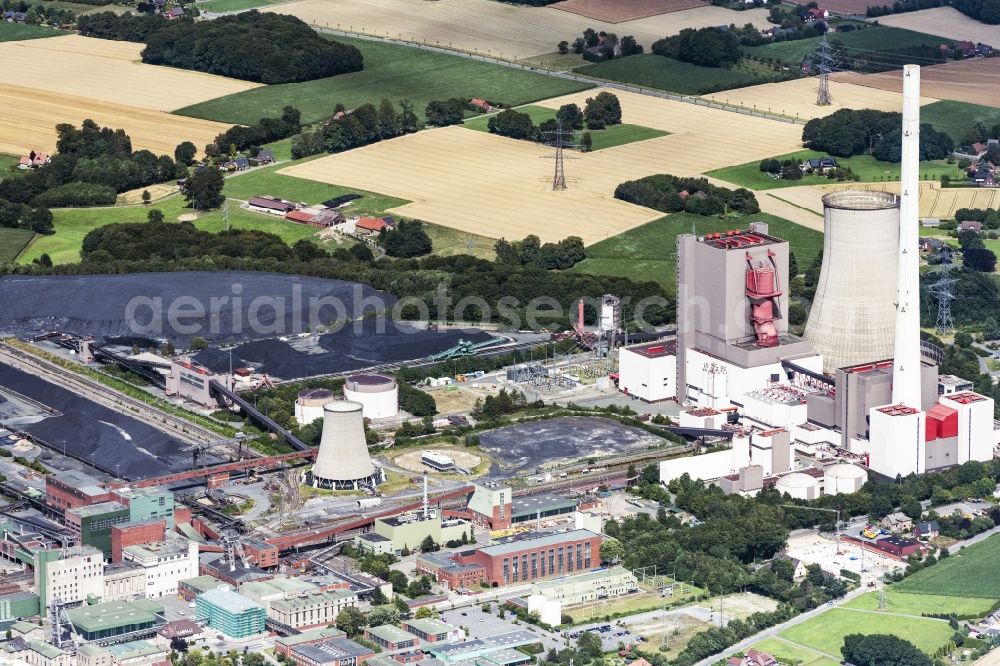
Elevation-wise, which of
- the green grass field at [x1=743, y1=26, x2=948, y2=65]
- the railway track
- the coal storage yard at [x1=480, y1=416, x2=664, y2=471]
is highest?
the green grass field at [x1=743, y1=26, x2=948, y2=65]

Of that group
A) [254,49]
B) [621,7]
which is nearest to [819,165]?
[621,7]

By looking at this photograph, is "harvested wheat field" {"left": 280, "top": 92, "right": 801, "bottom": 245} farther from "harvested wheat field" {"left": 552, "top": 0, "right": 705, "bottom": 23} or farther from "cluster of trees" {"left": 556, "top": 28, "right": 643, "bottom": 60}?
"harvested wheat field" {"left": 552, "top": 0, "right": 705, "bottom": 23}

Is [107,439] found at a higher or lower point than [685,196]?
lower

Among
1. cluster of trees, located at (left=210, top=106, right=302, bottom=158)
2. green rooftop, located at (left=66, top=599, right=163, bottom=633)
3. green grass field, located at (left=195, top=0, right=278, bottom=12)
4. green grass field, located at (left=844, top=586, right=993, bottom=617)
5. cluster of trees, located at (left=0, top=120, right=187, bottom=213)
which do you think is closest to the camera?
green rooftop, located at (left=66, top=599, right=163, bottom=633)

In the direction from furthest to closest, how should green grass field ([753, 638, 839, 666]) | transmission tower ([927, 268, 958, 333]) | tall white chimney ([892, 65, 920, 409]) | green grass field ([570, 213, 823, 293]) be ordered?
1. green grass field ([570, 213, 823, 293])
2. transmission tower ([927, 268, 958, 333])
3. tall white chimney ([892, 65, 920, 409])
4. green grass field ([753, 638, 839, 666])

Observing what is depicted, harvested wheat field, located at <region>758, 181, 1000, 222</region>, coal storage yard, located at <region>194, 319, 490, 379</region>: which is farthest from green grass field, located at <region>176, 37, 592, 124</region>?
coal storage yard, located at <region>194, 319, 490, 379</region>

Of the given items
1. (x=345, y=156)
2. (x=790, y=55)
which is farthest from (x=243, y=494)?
(x=790, y=55)

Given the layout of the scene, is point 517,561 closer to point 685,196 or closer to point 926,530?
point 926,530
